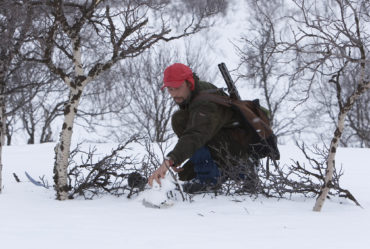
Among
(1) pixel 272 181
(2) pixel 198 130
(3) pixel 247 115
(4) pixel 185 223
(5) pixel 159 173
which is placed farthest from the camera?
(3) pixel 247 115

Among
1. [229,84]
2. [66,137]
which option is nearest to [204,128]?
[229,84]

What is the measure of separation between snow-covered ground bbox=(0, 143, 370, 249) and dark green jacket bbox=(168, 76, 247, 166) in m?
0.47

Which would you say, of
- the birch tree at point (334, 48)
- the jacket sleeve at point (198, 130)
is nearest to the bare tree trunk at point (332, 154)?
the birch tree at point (334, 48)

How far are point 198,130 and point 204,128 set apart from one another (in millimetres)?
68

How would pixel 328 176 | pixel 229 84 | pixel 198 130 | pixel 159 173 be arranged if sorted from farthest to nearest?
pixel 229 84
pixel 198 130
pixel 328 176
pixel 159 173

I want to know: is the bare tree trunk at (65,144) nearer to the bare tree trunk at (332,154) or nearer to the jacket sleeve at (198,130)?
the jacket sleeve at (198,130)

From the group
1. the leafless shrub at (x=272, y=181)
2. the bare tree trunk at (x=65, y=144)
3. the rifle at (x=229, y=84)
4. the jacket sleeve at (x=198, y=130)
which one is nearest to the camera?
the jacket sleeve at (x=198, y=130)

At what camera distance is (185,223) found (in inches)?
114

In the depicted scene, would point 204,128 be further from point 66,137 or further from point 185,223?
point 66,137

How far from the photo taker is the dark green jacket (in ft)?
11.2

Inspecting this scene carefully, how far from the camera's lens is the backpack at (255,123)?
12.9 feet

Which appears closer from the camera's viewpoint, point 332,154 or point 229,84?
point 332,154

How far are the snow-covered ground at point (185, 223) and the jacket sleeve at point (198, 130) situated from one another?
1.40 feet

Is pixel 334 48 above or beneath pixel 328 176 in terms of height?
above
